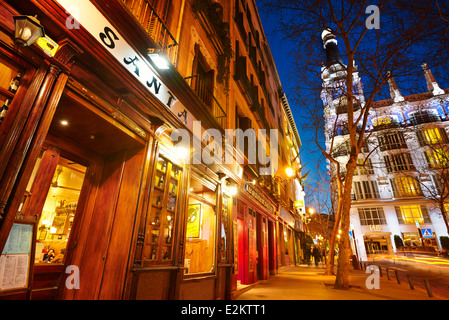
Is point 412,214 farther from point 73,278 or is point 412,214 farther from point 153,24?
point 73,278

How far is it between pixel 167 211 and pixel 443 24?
8.65 m

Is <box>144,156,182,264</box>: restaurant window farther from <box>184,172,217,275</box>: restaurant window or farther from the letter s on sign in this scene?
the letter s on sign

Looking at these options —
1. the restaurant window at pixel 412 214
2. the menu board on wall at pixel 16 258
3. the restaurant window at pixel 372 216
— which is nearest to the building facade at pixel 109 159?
the menu board on wall at pixel 16 258

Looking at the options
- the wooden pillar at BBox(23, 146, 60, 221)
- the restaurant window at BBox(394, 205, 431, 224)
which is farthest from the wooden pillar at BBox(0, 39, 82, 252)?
the restaurant window at BBox(394, 205, 431, 224)

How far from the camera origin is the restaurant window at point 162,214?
179 inches

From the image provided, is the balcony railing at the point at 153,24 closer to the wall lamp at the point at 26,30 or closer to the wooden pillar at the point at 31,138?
the wooden pillar at the point at 31,138

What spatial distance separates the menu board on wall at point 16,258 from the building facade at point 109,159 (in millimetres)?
11

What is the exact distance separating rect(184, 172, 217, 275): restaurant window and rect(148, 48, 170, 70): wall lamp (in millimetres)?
3226

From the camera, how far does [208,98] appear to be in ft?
27.2

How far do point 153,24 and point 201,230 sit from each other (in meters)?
6.13

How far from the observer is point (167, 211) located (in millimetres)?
5062

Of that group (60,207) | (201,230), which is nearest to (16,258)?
(60,207)
